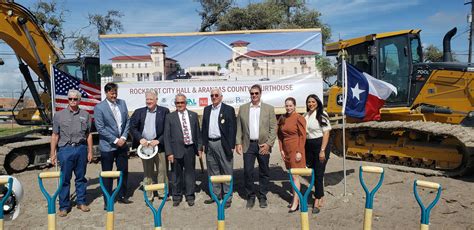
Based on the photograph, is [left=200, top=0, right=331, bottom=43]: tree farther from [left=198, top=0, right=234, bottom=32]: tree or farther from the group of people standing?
the group of people standing

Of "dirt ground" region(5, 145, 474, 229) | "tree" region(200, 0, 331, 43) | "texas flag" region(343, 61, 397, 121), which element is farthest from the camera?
"tree" region(200, 0, 331, 43)

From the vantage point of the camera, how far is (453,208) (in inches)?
249

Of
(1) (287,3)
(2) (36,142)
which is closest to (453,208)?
(2) (36,142)

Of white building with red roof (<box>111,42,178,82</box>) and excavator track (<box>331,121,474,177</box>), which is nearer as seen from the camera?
excavator track (<box>331,121,474,177</box>)

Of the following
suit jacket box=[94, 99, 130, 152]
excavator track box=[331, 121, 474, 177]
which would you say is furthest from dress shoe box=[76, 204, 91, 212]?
excavator track box=[331, 121, 474, 177]

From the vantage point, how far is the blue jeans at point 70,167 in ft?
20.2

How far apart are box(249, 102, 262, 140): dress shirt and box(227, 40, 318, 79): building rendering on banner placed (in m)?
2.99

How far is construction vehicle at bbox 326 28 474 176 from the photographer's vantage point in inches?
342

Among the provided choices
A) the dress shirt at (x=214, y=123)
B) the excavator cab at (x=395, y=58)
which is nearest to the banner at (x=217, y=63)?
the excavator cab at (x=395, y=58)

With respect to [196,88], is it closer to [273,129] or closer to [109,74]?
[109,74]

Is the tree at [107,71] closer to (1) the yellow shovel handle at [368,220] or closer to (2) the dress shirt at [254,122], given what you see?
(2) the dress shirt at [254,122]

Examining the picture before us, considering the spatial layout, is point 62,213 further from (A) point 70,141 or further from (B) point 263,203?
(B) point 263,203

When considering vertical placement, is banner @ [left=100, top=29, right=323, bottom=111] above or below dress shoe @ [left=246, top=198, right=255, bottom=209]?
above

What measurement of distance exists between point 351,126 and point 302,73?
1801mm
